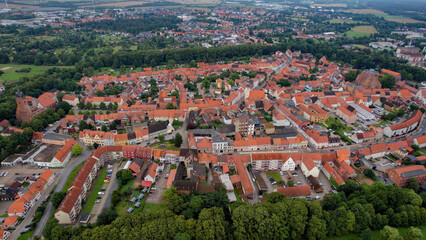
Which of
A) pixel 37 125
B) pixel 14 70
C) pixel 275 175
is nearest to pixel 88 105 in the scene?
pixel 37 125

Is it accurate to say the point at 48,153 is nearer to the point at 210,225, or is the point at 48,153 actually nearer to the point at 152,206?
the point at 152,206

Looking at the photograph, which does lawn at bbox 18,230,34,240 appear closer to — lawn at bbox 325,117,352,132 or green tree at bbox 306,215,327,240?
green tree at bbox 306,215,327,240

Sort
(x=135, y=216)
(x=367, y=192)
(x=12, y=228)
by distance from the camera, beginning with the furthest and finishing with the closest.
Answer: (x=367, y=192) < (x=12, y=228) < (x=135, y=216)

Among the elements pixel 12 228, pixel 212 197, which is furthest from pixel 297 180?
pixel 12 228

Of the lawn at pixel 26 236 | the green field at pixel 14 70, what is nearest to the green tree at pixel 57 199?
the lawn at pixel 26 236

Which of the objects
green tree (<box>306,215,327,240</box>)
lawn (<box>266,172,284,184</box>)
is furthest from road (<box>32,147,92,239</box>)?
green tree (<box>306,215,327,240</box>)

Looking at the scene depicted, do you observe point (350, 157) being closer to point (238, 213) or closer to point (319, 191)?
point (319, 191)
